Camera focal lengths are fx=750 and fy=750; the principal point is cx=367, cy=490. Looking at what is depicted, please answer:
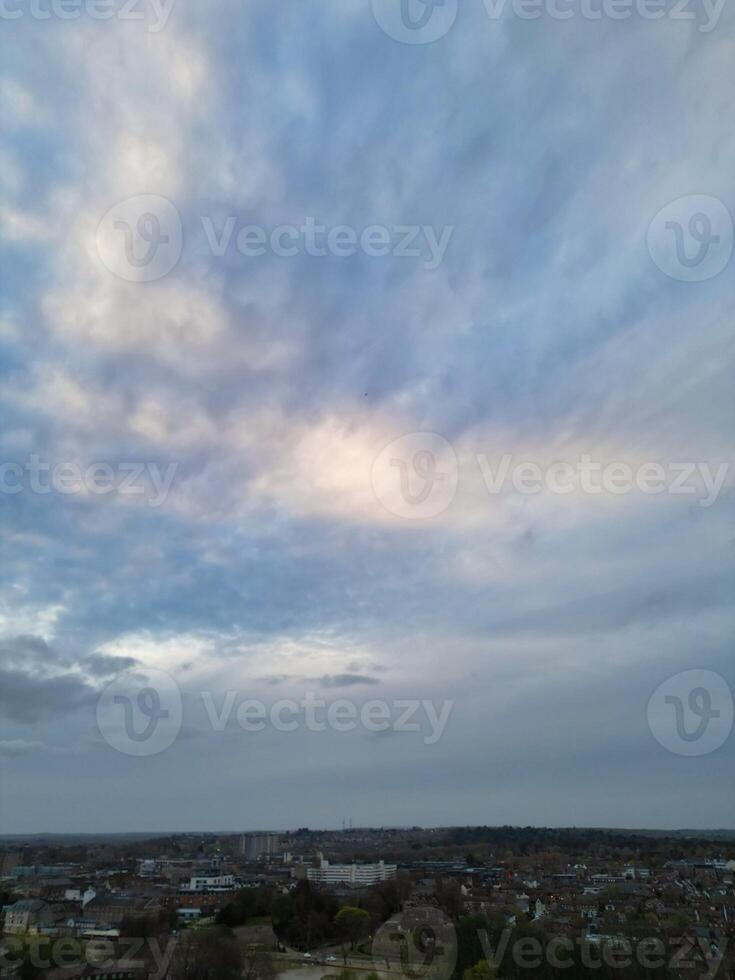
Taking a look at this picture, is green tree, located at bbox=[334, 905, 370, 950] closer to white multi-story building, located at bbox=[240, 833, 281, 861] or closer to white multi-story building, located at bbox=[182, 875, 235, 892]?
white multi-story building, located at bbox=[182, 875, 235, 892]

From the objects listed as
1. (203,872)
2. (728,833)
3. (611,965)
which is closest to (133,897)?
(203,872)

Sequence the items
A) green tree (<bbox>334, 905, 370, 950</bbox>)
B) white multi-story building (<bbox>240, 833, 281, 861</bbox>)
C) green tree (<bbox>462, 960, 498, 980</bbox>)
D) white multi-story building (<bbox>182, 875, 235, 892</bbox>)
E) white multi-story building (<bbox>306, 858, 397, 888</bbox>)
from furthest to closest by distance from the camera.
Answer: white multi-story building (<bbox>240, 833, 281, 861</bbox>)
white multi-story building (<bbox>306, 858, 397, 888</bbox>)
white multi-story building (<bbox>182, 875, 235, 892</bbox>)
green tree (<bbox>334, 905, 370, 950</bbox>)
green tree (<bbox>462, 960, 498, 980</bbox>)

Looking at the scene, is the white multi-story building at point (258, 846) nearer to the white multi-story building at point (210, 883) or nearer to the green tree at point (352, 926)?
the white multi-story building at point (210, 883)

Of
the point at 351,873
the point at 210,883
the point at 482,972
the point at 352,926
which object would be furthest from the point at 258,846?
the point at 482,972

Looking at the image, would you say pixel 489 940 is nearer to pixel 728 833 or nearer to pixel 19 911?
pixel 19 911

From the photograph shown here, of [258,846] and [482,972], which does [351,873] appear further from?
[482,972]

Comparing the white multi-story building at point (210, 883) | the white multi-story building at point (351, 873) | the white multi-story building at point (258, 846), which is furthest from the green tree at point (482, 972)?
the white multi-story building at point (258, 846)

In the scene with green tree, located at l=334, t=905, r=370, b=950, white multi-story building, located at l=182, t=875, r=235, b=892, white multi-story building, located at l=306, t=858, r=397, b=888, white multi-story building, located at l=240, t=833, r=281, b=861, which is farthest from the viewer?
white multi-story building, located at l=240, t=833, r=281, b=861

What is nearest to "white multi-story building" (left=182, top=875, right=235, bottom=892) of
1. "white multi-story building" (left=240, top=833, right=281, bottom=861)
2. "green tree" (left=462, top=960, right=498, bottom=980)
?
"green tree" (left=462, top=960, right=498, bottom=980)
